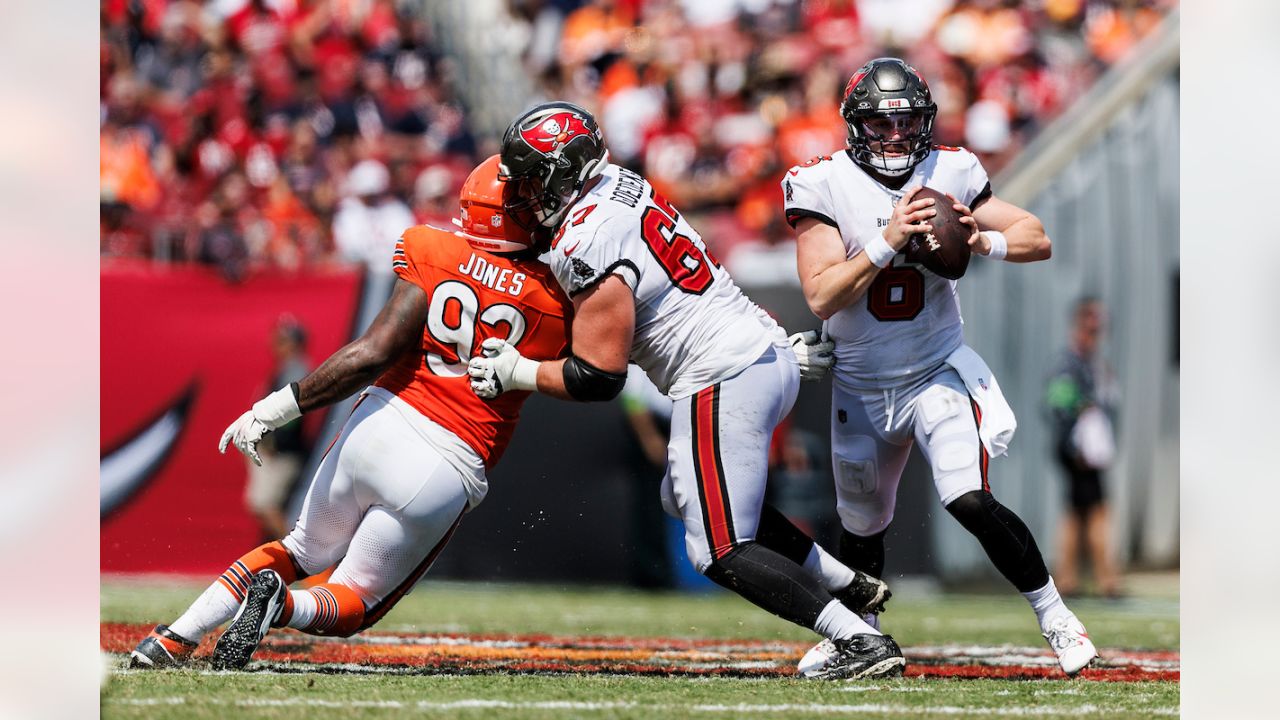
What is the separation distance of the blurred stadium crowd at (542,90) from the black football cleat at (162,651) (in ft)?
20.9

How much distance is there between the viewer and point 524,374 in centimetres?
455

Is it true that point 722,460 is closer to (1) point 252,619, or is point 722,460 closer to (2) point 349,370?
(2) point 349,370

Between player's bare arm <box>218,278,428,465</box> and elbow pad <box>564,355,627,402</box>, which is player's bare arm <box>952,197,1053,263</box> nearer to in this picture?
elbow pad <box>564,355,627,402</box>

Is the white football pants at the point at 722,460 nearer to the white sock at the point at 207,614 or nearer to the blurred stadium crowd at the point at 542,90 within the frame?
the white sock at the point at 207,614

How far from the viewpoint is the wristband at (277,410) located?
471cm

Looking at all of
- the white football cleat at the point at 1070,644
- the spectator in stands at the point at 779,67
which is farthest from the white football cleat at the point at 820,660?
the spectator in stands at the point at 779,67

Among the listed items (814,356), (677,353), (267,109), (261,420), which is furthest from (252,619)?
(267,109)

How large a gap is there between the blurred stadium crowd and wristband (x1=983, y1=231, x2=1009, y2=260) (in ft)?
19.5

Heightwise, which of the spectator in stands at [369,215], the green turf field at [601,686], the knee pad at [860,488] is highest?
the spectator in stands at [369,215]

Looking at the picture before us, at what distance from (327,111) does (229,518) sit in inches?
180

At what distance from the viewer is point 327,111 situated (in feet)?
42.4

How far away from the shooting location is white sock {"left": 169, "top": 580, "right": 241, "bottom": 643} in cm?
470
